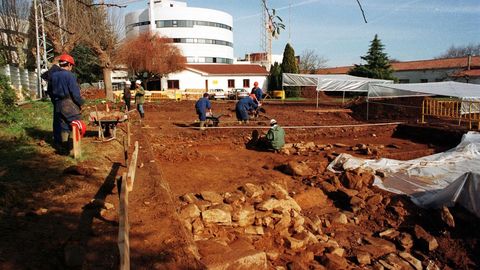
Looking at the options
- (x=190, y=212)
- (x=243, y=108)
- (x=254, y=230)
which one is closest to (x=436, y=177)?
(x=254, y=230)

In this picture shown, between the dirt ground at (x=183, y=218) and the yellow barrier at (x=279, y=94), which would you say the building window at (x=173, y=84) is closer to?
the yellow barrier at (x=279, y=94)

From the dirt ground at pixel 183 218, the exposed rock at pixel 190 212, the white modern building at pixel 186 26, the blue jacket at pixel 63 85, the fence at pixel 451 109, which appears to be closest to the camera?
the dirt ground at pixel 183 218

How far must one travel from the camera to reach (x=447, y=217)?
615 cm

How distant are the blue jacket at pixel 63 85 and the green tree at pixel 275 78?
1481 inches

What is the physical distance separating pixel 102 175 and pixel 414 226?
5.38 m

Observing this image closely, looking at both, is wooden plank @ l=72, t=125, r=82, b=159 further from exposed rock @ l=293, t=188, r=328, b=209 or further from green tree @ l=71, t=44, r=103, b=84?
green tree @ l=71, t=44, r=103, b=84

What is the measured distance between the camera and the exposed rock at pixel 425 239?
586cm

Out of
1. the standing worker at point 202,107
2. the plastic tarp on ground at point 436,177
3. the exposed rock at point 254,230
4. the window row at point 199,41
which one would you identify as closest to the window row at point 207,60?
the window row at point 199,41

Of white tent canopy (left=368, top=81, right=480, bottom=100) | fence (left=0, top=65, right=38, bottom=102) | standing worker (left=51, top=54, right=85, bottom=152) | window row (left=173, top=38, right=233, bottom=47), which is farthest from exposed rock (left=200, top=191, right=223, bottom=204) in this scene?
window row (left=173, top=38, right=233, bottom=47)

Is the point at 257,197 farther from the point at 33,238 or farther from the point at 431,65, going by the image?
the point at 431,65

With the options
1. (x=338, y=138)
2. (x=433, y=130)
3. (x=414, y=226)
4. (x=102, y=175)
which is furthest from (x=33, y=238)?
(x=433, y=130)

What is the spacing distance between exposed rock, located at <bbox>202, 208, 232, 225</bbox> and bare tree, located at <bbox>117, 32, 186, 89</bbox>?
1279 inches

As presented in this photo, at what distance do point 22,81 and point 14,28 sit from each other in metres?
11.4

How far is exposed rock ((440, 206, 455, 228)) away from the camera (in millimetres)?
6090
